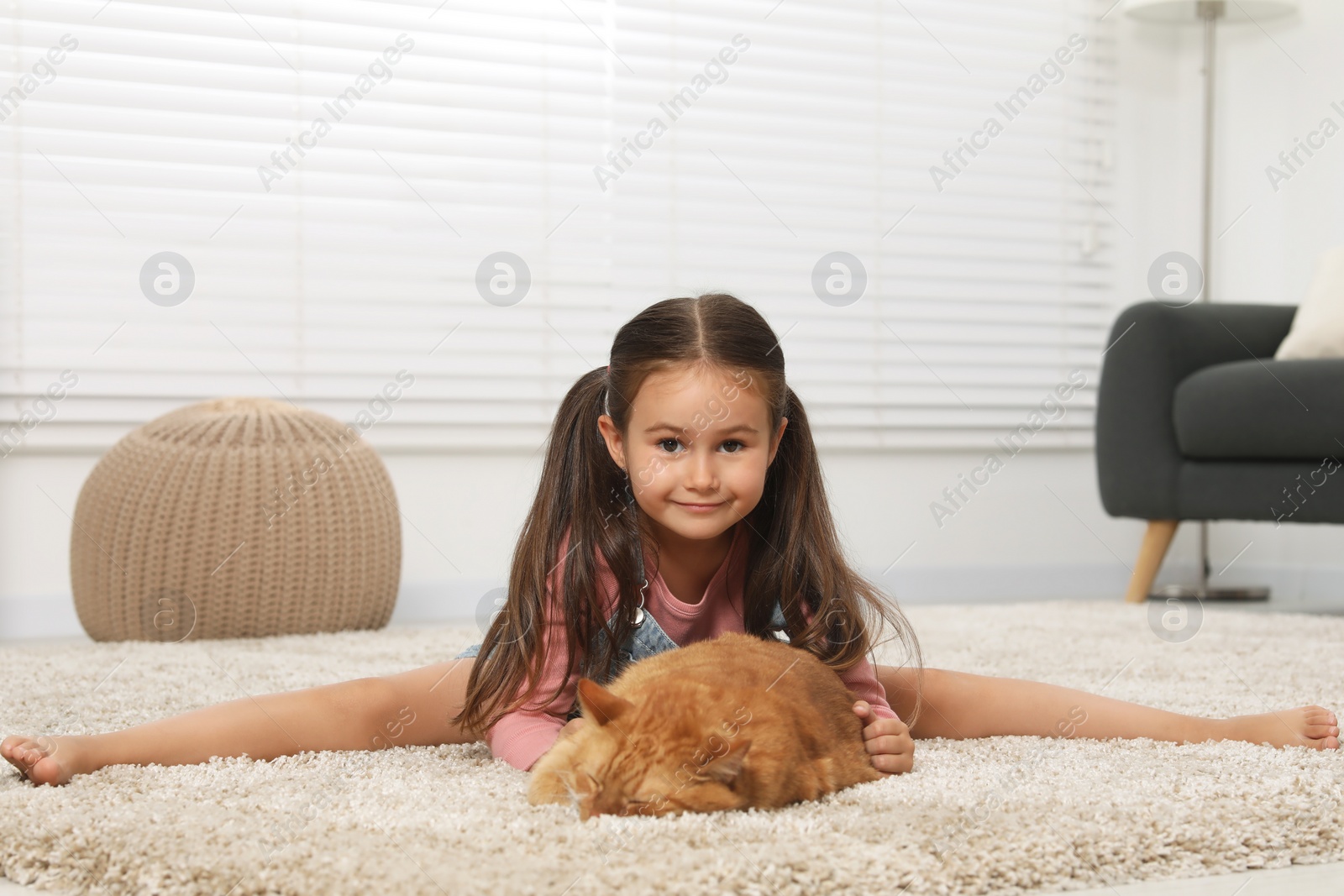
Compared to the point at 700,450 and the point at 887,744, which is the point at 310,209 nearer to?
the point at 700,450

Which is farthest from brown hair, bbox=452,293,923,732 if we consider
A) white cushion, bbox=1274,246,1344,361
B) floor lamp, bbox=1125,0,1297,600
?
floor lamp, bbox=1125,0,1297,600

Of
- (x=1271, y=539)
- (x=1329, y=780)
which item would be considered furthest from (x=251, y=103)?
(x=1271, y=539)

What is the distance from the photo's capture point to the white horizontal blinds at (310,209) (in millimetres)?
2645

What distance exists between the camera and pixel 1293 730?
117cm

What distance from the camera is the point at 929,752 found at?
1.17 m

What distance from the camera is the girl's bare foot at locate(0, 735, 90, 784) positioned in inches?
39.4

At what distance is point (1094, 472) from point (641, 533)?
8.83 feet

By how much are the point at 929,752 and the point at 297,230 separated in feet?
7.17

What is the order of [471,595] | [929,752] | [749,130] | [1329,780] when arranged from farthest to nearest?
[749,130], [471,595], [929,752], [1329,780]

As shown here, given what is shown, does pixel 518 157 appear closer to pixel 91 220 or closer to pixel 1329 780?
pixel 91 220

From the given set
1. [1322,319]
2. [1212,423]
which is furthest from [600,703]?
[1322,319]

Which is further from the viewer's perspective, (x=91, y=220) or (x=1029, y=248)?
(x=1029, y=248)

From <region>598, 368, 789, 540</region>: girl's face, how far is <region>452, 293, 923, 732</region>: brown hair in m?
0.02

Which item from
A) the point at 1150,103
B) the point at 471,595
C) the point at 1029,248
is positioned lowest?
the point at 471,595
